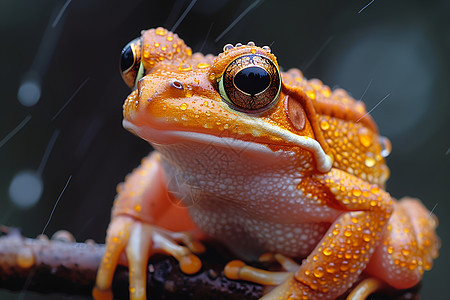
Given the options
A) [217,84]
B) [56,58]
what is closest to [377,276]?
[217,84]

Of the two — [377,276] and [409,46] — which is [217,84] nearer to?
[377,276]

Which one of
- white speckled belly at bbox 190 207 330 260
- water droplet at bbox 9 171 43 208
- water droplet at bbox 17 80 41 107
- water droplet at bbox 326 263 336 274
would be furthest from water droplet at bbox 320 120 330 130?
water droplet at bbox 9 171 43 208

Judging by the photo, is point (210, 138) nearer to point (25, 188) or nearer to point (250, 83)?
point (250, 83)

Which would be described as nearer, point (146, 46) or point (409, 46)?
point (146, 46)

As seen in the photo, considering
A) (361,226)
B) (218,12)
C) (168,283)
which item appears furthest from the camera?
(218,12)

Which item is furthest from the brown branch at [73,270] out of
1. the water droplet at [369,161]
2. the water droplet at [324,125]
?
the water droplet at [324,125]

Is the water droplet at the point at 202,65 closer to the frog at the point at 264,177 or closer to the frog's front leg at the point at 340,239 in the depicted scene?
the frog at the point at 264,177

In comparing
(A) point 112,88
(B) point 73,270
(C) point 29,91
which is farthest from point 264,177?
(A) point 112,88
